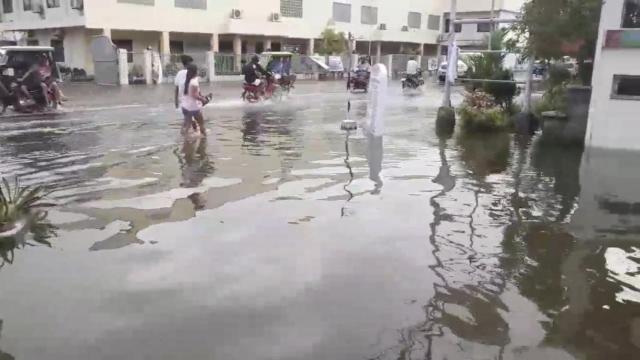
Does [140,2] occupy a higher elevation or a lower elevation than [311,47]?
higher

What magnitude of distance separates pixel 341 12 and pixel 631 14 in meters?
41.3

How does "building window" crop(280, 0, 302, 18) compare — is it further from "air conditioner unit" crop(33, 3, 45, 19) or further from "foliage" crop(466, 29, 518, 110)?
"foliage" crop(466, 29, 518, 110)

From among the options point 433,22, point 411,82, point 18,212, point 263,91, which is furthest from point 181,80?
point 433,22

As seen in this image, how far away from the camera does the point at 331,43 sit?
4691cm

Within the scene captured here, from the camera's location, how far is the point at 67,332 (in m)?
3.91

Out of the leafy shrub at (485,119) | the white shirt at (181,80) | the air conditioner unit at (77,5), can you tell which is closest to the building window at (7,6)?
the air conditioner unit at (77,5)

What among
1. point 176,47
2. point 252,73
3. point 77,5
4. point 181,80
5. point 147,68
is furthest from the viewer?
point 176,47

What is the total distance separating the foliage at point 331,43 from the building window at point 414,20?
38.7 feet

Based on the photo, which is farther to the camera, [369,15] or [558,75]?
[369,15]

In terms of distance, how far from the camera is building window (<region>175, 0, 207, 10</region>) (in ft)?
125

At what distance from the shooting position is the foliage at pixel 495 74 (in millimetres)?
14297

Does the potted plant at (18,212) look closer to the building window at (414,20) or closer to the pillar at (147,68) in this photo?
the pillar at (147,68)

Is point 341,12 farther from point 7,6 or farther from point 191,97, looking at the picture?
point 191,97

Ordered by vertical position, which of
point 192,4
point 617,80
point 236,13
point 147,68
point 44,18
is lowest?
point 147,68
